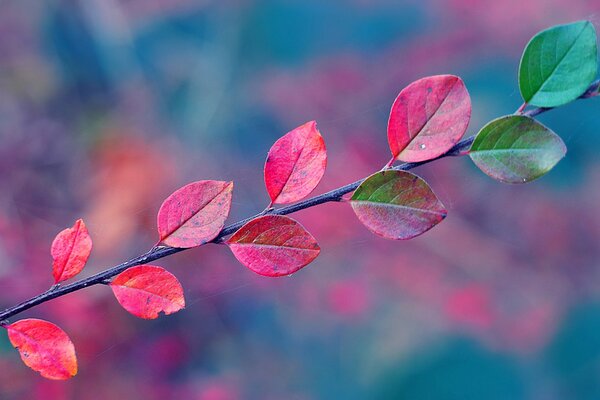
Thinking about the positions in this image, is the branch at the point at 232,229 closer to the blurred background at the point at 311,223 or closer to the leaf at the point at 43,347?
the leaf at the point at 43,347

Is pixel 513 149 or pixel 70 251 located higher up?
pixel 70 251

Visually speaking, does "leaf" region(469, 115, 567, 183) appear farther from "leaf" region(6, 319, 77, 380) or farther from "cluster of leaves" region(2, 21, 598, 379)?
"leaf" region(6, 319, 77, 380)

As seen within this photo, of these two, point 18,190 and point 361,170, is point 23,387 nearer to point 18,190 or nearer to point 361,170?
point 18,190

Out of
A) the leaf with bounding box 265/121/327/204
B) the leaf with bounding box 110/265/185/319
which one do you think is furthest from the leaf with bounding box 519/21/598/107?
the leaf with bounding box 110/265/185/319

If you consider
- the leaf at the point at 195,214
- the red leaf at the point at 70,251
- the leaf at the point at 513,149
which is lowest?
the leaf at the point at 513,149

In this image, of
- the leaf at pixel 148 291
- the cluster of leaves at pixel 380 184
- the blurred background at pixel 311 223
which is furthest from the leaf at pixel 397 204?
the blurred background at pixel 311 223

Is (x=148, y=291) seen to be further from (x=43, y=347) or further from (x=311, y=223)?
(x=311, y=223)

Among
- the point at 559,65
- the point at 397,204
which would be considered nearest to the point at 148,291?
the point at 397,204
